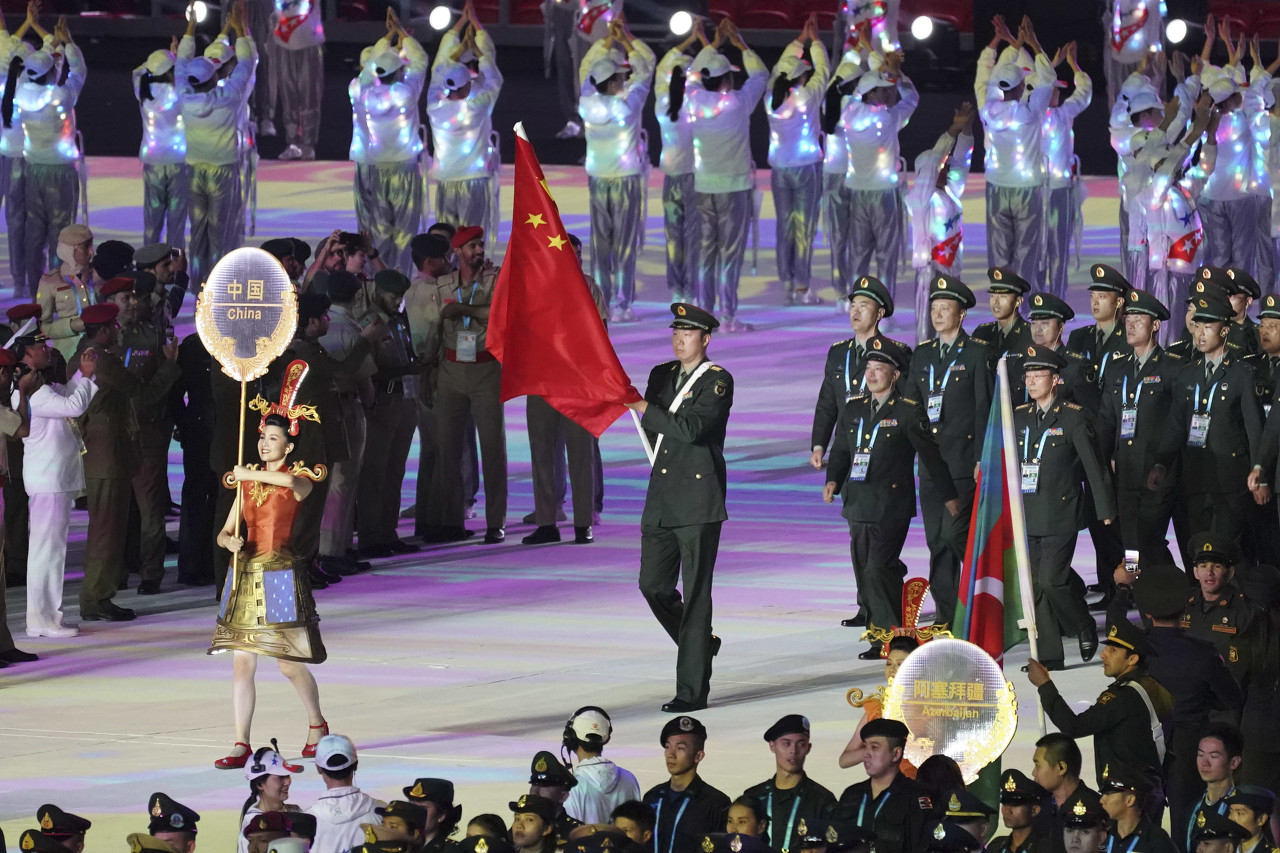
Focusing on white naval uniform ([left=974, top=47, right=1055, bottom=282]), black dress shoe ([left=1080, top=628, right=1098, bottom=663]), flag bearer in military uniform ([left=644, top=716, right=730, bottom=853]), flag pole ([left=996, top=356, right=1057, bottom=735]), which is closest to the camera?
flag bearer in military uniform ([left=644, top=716, right=730, bottom=853])

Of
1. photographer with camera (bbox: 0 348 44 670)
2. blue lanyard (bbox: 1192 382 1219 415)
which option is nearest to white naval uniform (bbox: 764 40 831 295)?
blue lanyard (bbox: 1192 382 1219 415)

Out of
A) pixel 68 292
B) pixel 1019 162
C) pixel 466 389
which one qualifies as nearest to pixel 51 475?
pixel 466 389

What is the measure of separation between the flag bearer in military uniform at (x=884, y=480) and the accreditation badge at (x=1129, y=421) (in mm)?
1154

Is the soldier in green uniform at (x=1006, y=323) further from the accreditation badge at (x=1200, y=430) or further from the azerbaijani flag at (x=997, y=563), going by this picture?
the azerbaijani flag at (x=997, y=563)

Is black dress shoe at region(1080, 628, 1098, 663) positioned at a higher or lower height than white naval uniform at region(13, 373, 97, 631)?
lower

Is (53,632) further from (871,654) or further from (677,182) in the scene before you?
(677,182)

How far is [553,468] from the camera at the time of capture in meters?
16.5

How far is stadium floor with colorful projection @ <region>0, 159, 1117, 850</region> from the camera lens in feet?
35.6

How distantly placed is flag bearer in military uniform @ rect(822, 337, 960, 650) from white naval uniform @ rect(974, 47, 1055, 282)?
991cm

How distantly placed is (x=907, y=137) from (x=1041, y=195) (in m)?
4.38

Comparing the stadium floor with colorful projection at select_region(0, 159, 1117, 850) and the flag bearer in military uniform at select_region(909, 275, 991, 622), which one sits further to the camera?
the flag bearer in military uniform at select_region(909, 275, 991, 622)

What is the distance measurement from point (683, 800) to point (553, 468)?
7698 millimetres

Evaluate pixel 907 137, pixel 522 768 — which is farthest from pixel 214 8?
pixel 522 768

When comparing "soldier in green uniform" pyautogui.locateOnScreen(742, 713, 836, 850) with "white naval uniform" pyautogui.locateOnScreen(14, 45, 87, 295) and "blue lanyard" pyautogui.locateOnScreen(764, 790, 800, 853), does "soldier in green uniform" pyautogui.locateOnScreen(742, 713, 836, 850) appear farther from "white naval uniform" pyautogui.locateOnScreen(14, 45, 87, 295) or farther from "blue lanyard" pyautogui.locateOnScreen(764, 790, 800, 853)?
"white naval uniform" pyautogui.locateOnScreen(14, 45, 87, 295)
